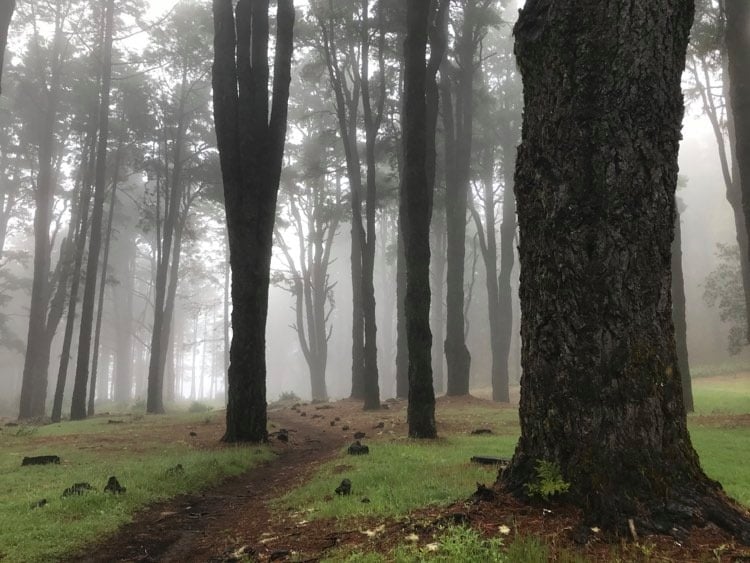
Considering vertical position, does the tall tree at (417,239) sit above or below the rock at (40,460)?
above

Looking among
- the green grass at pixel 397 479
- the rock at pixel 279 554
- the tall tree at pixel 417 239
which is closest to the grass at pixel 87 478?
the green grass at pixel 397 479

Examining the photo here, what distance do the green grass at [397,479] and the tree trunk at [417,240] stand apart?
0.96 meters

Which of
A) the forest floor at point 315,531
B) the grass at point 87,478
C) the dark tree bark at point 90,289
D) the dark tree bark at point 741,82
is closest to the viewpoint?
the forest floor at point 315,531

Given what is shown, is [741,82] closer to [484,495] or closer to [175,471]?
[484,495]

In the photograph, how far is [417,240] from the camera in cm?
1083

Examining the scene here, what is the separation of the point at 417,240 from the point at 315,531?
23.4 feet

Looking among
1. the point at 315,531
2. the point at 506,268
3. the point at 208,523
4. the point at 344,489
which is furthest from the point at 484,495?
the point at 506,268

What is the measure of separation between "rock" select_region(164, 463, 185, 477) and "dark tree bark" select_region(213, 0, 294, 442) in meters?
3.14

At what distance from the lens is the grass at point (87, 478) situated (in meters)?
4.73

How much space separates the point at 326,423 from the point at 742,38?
1361 centimetres

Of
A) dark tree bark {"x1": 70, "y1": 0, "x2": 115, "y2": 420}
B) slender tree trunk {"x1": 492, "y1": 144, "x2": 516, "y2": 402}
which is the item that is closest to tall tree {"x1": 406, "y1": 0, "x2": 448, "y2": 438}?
dark tree bark {"x1": 70, "y1": 0, "x2": 115, "y2": 420}

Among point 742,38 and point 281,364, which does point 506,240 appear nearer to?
point 742,38

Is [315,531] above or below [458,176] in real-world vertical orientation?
below

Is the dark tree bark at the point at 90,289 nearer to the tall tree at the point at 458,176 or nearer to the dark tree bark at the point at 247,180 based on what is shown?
the dark tree bark at the point at 247,180
